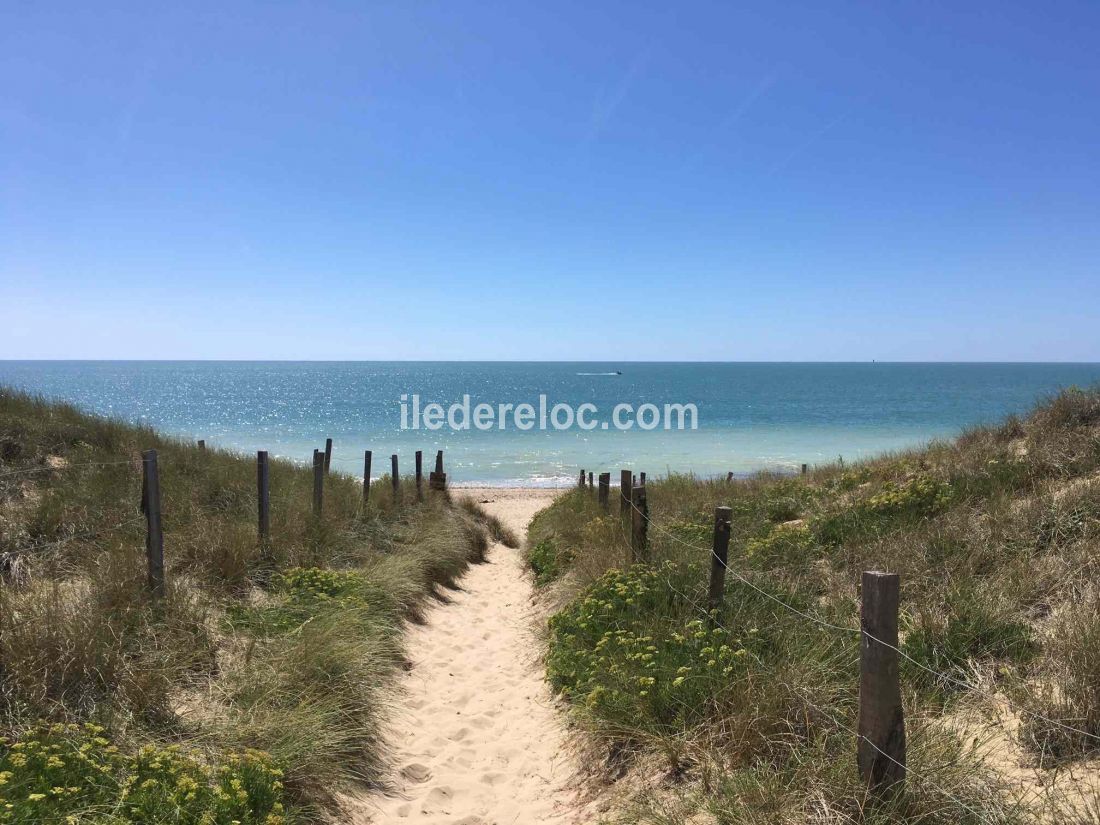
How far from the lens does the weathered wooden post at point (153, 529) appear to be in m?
5.95

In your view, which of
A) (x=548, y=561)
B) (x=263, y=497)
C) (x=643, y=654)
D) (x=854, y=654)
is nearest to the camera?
(x=854, y=654)

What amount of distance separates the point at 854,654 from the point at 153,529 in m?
6.15

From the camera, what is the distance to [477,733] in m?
5.86

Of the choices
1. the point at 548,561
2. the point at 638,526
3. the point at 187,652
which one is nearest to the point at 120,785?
the point at 187,652

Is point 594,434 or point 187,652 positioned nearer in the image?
point 187,652

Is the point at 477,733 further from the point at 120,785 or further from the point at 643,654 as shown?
the point at 120,785

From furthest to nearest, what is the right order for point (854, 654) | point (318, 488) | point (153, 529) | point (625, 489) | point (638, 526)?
point (318, 488)
point (625, 489)
point (638, 526)
point (153, 529)
point (854, 654)

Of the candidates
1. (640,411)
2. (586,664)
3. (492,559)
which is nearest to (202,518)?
(586,664)

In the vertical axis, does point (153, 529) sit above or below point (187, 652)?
above

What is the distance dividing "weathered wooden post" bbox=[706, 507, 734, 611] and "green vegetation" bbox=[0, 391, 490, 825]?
309cm

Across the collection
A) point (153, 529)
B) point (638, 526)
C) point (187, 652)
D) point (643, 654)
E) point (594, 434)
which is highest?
point (153, 529)

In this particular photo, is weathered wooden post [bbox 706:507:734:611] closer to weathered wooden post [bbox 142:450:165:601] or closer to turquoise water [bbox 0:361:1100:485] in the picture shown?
weathered wooden post [bbox 142:450:165:601]

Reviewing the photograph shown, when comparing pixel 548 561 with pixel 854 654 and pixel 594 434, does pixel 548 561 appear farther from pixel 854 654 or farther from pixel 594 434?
pixel 594 434

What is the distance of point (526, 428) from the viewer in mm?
62062
